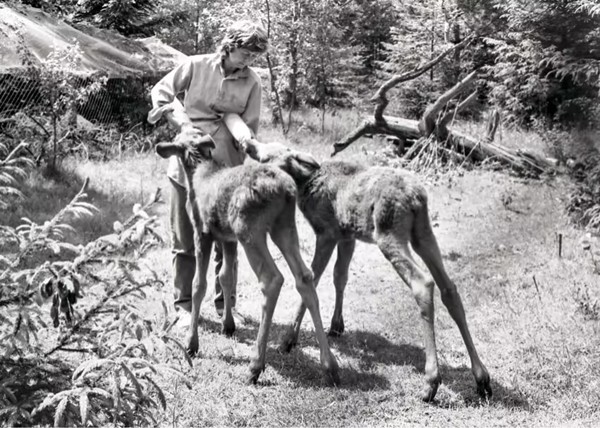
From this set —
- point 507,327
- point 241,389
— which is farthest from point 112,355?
point 507,327

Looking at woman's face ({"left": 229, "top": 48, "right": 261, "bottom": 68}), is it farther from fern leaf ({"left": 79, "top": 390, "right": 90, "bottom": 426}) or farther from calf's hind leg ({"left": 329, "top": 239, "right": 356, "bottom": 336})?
fern leaf ({"left": 79, "top": 390, "right": 90, "bottom": 426})

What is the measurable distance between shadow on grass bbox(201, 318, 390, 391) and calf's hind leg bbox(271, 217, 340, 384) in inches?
5.6

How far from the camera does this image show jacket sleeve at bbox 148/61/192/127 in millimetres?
5527

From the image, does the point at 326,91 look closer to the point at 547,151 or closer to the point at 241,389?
the point at 547,151

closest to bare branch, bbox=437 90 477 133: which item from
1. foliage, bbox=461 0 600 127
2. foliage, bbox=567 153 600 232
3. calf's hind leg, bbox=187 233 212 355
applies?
foliage, bbox=461 0 600 127

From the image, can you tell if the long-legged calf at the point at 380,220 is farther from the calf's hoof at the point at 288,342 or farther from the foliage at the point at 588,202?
the foliage at the point at 588,202

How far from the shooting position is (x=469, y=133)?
519 inches

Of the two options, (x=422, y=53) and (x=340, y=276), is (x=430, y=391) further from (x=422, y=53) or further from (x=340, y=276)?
(x=422, y=53)

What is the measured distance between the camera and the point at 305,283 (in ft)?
15.8

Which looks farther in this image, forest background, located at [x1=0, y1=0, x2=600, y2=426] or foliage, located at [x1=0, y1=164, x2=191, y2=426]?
forest background, located at [x1=0, y1=0, x2=600, y2=426]

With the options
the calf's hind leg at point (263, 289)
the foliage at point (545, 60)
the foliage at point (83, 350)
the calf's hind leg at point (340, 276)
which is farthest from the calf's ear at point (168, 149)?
the foliage at point (545, 60)

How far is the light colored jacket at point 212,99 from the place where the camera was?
18.5 feet

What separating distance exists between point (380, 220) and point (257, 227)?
0.89 meters

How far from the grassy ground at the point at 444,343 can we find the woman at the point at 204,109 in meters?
0.74
